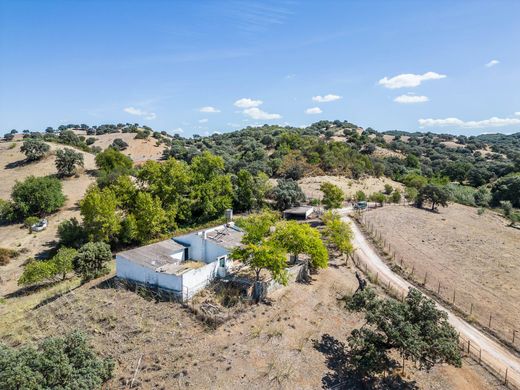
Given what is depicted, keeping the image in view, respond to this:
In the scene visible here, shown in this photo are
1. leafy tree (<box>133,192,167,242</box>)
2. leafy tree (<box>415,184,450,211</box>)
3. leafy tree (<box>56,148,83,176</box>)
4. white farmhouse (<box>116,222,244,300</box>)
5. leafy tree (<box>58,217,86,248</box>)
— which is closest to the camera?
white farmhouse (<box>116,222,244,300</box>)

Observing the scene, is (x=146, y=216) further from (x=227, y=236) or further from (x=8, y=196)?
(x=8, y=196)

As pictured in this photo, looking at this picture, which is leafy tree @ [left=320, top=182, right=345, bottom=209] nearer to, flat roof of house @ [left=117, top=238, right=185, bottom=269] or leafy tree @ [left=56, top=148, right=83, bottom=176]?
flat roof of house @ [left=117, top=238, right=185, bottom=269]

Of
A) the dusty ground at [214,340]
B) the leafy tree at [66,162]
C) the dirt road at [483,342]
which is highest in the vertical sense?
the leafy tree at [66,162]

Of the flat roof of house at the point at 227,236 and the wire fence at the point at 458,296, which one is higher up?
the flat roof of house at the point at 227,236

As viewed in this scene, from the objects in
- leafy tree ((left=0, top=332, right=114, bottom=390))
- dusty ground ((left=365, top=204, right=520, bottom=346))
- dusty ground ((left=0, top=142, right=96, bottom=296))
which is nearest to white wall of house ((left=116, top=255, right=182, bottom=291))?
leafy tree ((left=0, top=332, right=114, bottom=390))

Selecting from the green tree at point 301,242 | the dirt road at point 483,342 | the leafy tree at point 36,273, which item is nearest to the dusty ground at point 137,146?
the leafy tree at point 36,273

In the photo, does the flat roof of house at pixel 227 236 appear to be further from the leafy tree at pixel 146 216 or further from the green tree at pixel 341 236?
the leafy tree at pixel 146 216

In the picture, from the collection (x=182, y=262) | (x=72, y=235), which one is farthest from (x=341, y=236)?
(x=72, y=235)
